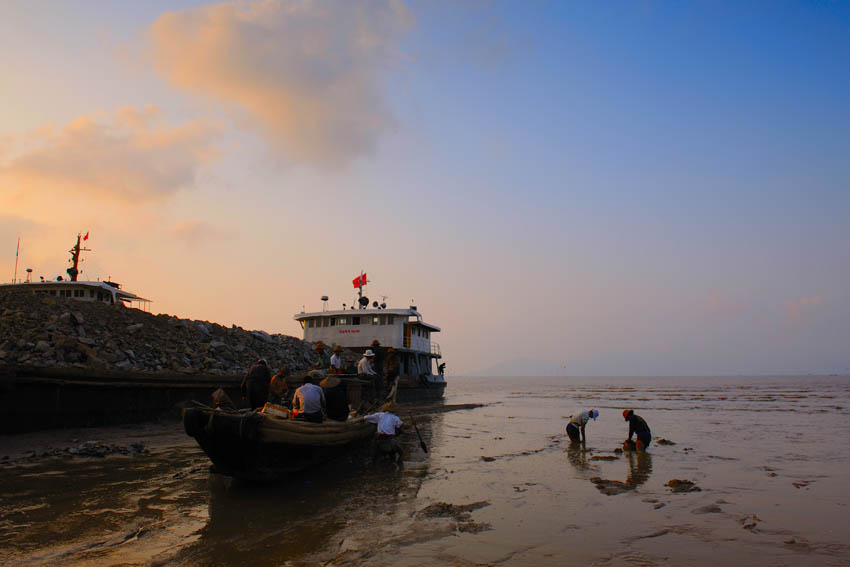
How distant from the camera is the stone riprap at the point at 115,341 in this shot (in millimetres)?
17172

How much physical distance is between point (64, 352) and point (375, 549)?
16.1 metres

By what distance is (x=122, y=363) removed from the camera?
62.2 ft

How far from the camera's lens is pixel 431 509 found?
334 inches

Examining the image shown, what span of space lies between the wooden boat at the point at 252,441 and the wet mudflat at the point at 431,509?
0.45 meters

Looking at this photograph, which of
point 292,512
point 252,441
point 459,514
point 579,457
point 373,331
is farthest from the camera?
point 373,331

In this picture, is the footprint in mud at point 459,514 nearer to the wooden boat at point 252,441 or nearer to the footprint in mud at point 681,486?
the wooden boat at point 252,441

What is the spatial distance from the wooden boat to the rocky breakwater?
26.6 ft

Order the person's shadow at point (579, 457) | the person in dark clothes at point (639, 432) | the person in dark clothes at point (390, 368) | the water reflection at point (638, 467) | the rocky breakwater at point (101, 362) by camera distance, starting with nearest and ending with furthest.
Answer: the water reflection at point (638, 467) → the person's shadow at point (579, 457) → the rocky breakwater at point (101, 362) → the person in dark clothes at point (639, 432) → the person in dark clothes at point (390, 368)

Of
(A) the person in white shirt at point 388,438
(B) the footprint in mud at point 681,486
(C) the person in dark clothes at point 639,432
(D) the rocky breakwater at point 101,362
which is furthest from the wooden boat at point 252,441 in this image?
(C) the person in dark clothes at point 639,432

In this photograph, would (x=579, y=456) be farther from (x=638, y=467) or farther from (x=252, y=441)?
(x=252, y=441)

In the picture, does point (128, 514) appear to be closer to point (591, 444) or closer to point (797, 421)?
point (591, 444)

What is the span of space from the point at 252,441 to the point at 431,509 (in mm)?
3202

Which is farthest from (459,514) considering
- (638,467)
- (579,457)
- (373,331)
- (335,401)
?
(373,331)

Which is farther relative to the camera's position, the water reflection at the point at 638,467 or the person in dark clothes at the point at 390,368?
the person in dark clothes at the point at 390,368
